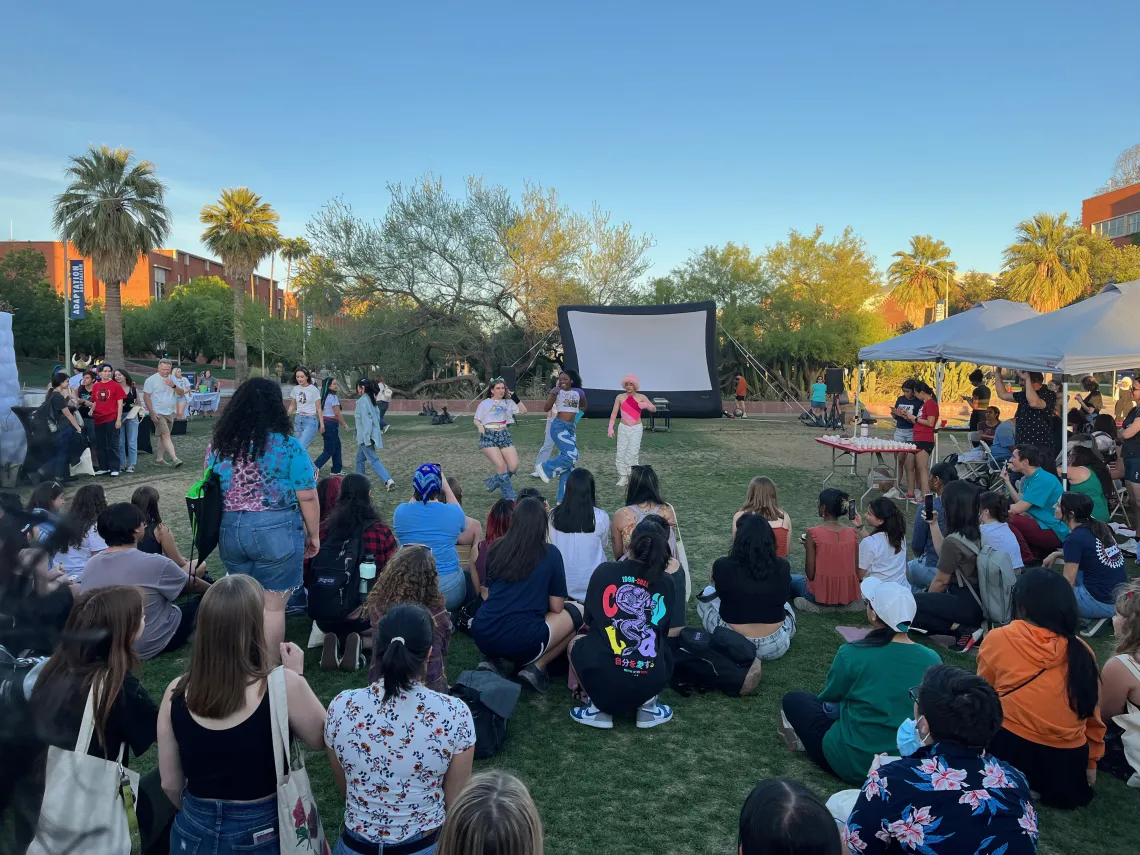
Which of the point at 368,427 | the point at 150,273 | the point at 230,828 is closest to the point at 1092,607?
the point at 230,828

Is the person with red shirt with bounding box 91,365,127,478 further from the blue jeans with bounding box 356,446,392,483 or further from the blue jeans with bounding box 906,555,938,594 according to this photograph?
the blue jeans with bounding box 906,555,938,594

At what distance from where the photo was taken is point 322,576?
181 inches

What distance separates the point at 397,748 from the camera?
2461 mm

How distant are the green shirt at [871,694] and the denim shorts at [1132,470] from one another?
5851mm

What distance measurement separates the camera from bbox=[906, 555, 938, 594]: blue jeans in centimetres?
585

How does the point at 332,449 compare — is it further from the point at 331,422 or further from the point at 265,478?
the point at 265,478

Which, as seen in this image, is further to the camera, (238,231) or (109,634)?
(238,231)

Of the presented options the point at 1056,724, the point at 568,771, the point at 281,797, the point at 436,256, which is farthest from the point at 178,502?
the point at 436,256

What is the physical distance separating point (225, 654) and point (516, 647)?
6.91 feet

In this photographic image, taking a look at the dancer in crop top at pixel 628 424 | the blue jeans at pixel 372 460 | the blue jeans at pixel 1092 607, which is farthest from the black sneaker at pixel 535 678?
the blue jeans at pixel 372 460

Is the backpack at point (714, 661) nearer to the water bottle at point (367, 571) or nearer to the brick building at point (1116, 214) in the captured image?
the water bottle at point (367, 571)

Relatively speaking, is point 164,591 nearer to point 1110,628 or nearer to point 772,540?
point 772,540

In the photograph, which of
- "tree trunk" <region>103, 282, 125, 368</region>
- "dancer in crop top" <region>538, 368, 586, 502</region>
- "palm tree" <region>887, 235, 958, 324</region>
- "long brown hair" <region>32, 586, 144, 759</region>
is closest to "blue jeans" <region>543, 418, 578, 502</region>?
"dancer in crop top" <region>538, 368, 586, 502</region>

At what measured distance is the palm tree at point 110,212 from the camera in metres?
27.2
